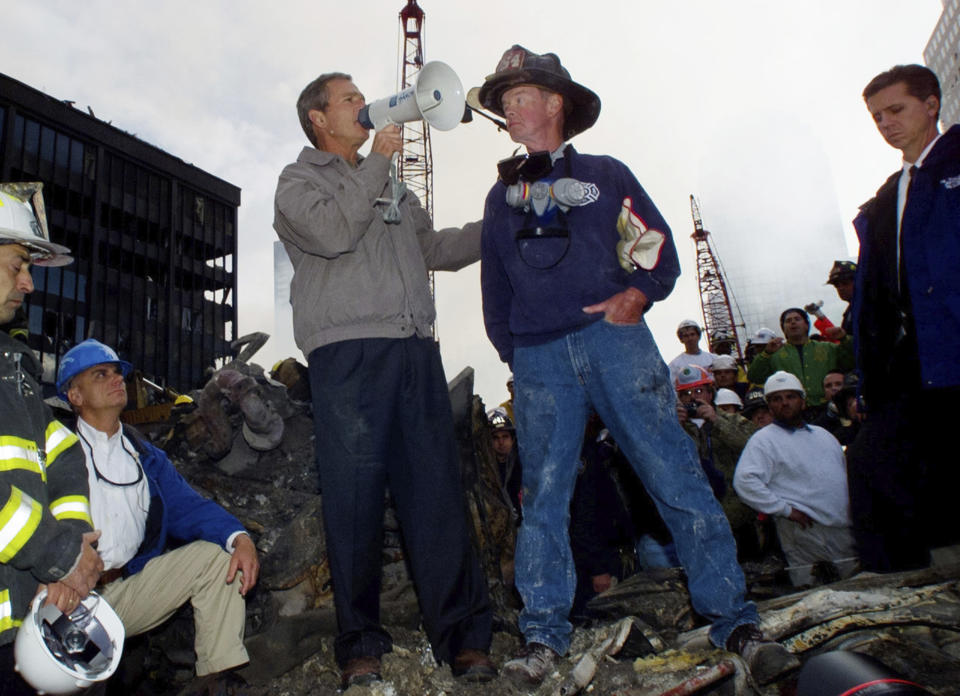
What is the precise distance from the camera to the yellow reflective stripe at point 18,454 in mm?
2369

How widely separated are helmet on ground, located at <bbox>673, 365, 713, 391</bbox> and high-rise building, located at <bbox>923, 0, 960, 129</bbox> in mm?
74645

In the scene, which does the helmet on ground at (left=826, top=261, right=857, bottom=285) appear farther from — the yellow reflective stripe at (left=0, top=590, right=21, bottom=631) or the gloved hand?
the yellow reflective stripe at (left=0, top=590, right=21, bottom=631)

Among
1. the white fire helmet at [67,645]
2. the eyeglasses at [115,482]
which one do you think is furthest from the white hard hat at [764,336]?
the white fire helmet at [67,645]

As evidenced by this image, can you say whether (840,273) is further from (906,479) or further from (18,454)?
(18,454)

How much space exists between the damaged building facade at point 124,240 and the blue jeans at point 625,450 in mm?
34694

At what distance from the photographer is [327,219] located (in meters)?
3.04

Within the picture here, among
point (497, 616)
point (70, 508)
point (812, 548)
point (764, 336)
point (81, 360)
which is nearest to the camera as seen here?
point (70, 508)

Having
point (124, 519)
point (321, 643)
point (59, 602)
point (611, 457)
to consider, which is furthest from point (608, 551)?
point (59, 602)

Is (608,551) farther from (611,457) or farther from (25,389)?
(25,389)

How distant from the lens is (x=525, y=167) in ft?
10.3

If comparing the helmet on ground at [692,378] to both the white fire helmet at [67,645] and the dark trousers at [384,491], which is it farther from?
the white fire helmet at [67,645]

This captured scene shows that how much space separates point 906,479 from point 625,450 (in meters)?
1.30

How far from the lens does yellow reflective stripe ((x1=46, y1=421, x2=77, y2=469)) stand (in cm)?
270

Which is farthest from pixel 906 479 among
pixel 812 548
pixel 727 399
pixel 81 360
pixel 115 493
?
pixel 81 360
